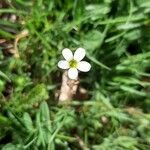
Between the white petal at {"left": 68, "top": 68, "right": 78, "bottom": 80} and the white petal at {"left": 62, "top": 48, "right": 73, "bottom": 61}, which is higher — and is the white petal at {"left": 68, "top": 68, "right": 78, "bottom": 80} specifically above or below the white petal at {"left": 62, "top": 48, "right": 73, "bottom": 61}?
below

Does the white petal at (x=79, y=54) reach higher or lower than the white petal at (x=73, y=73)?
higher

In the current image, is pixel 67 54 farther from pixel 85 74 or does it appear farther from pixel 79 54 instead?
pixel 85 74

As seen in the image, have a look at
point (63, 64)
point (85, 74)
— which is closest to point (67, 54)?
point (63, 64)

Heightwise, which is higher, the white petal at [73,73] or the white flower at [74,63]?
the white flower at [74,63]

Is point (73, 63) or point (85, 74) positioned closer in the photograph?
point (73, 63)

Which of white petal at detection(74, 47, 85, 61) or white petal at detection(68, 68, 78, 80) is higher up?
white petal at detection(74, 47, 85, 61)
